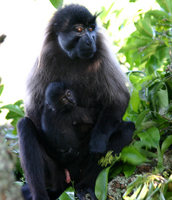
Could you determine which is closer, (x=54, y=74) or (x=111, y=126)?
(x=111, y=126)

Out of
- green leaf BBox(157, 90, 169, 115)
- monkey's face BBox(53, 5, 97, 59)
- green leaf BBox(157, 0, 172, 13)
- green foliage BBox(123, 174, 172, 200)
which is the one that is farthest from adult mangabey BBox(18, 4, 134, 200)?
green leaf BBox(157, 0, 172, 13)

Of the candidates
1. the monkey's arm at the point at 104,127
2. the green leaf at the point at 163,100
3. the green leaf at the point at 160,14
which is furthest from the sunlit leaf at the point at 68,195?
the green leaf at the point at 160,14

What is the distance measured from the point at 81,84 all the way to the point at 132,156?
3.13 ft

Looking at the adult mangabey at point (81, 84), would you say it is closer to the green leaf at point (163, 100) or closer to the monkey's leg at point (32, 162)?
the monkey's leg at point (32, 162)

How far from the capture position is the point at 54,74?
2971 millimetres

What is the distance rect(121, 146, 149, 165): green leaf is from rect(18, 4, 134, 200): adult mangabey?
8 cm

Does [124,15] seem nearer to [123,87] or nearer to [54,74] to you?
[123,87]

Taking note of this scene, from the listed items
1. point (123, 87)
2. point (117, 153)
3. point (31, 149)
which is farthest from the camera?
point (123, 87)

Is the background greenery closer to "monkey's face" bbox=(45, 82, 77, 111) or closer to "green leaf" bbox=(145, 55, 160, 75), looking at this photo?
"green leaf" bbox=(145, 55, 160, 75)

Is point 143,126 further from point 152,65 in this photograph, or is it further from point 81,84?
point 152,65

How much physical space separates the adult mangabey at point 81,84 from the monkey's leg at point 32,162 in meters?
0.04

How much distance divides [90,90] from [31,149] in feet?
3.03

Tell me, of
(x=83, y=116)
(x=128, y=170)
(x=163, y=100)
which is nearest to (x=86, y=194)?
(x=128, y=170)

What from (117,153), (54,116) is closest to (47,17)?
(54,116)
